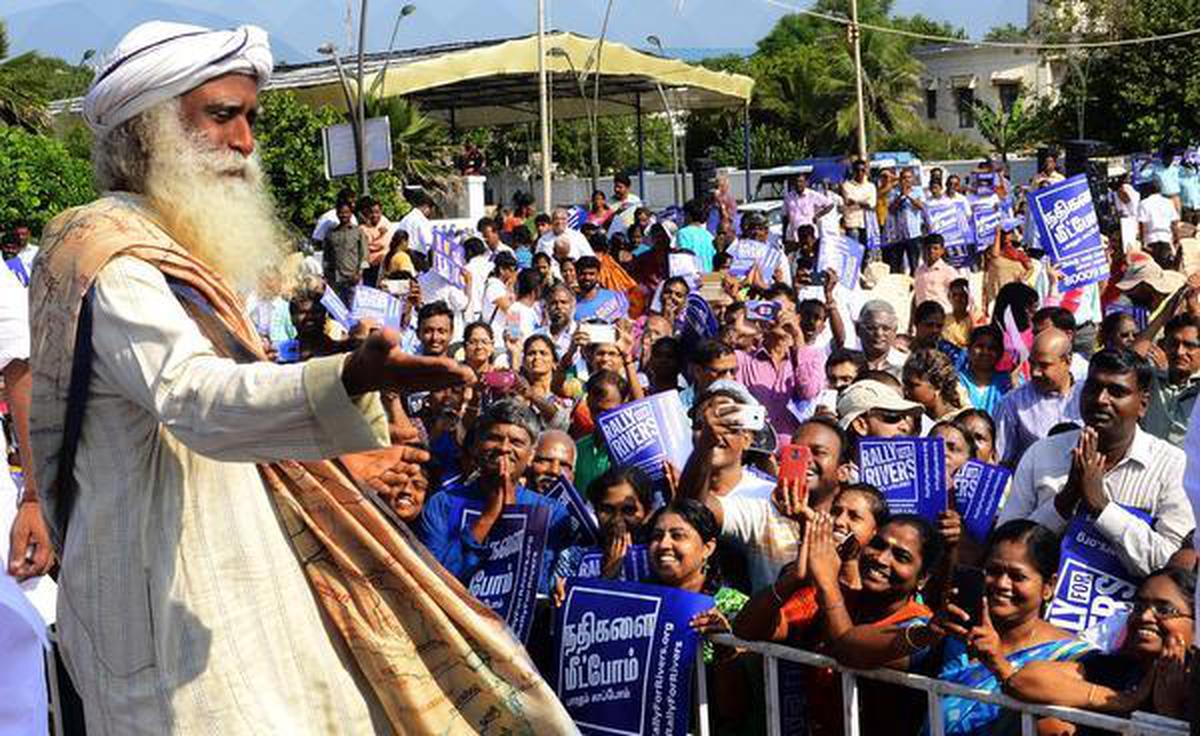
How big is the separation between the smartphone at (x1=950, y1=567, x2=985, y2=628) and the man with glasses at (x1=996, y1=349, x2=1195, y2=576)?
42 centimetres

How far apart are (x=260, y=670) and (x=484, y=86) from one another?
29.6 m

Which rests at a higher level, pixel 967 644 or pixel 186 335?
pixel 186 335

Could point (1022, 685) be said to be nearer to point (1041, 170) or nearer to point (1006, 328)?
point (1006, 328)

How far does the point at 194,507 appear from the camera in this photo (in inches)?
114

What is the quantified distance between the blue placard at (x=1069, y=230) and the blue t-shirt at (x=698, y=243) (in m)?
5.24

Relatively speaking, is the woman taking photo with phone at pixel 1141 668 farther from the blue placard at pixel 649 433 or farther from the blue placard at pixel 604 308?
the blue placard at pixel 604 308

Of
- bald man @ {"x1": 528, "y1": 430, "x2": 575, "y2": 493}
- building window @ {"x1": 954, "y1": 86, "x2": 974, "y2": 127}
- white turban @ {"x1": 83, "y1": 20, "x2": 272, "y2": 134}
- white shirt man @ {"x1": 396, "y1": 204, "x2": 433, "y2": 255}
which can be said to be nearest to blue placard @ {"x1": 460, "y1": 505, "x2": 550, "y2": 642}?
bald man @ {"x1": 528, "y1": 430, "x2": 575, "y2": 493}

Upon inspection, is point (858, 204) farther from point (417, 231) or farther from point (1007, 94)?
point (1007, 94)

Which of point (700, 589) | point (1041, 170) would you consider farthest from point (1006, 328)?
point (1041, 170)

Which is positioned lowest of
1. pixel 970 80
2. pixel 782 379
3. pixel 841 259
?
pixel 782 379

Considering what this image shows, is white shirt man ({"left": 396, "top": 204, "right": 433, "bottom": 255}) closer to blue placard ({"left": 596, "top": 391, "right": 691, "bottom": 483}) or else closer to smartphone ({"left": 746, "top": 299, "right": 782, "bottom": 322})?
smartphone ({"left": 746, "top": 299, "right": 782, "bottom": 322})

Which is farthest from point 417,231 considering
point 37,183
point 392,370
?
point 392,370

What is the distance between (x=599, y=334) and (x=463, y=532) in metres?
Result: 3.03

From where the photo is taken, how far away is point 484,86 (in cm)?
3200
